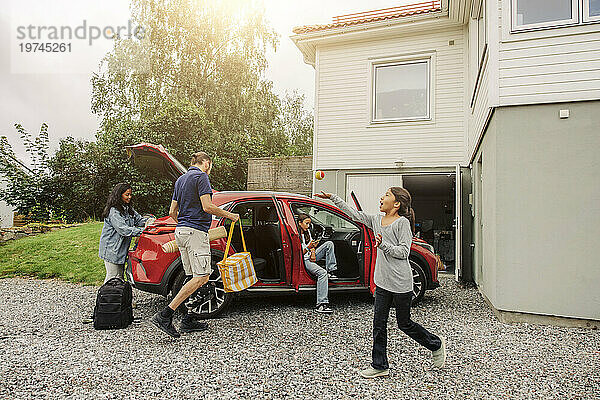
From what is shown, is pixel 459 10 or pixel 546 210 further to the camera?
pixel 459 10

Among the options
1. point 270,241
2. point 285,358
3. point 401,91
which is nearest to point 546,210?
point 270,241

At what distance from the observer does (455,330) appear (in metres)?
5.47

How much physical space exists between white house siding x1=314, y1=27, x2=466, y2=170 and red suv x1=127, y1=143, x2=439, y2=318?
3890 millimetres

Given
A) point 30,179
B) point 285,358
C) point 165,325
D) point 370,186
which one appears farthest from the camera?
point 30,179

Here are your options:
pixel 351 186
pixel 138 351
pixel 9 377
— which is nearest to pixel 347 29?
pixel 351 186

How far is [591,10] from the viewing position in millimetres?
5859

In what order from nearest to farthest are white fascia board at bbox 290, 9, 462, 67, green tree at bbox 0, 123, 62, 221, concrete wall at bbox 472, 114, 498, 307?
concrete wall at bbox 472, 114, 498, 307 → white fascia board at bbox 290, 9, 462, 67 → green tree at bbox 0, 123, 62, 221

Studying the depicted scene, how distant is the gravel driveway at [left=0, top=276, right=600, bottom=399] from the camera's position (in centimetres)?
363

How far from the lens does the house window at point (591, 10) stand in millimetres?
5832

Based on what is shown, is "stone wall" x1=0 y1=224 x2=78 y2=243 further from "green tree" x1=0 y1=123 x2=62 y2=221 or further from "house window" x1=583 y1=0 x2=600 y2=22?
"house window" x1=583 y1=0 x2=600 y2=22

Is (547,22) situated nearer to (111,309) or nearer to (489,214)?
(489,214)

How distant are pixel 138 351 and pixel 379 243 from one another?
8.57 feet

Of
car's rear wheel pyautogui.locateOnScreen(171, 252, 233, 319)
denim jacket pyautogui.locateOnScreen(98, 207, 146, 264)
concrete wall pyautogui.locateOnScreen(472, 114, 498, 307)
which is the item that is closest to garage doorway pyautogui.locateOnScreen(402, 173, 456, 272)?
concrete wall pyautogui.locateOnScreen(472, 114, 498, 307)

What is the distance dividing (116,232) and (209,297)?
1.43 meters
